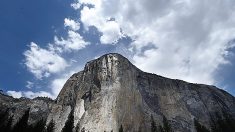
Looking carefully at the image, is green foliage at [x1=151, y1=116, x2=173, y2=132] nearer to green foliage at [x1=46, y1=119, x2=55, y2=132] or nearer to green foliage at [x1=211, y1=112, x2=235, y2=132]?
green foliage at [x1=211, y1=112, x2=235, y2=132]

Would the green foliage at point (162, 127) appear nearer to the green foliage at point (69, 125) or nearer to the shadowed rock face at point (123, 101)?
the shadowed rock face at point (123, 101)

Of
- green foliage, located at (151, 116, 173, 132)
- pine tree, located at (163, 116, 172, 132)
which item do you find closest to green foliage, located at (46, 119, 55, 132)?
green foliage, located at (151, 116, 173, 132)

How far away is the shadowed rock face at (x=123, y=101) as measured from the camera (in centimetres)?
7381

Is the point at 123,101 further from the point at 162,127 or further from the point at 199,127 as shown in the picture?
the point at 199,127

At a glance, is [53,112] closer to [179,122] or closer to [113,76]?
[113,76]

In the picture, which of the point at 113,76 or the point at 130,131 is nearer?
the point at 130,131

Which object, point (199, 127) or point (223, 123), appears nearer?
point (199, 127)

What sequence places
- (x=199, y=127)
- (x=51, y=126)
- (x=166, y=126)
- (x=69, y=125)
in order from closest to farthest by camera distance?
(x=69, y=125)
(x=51, y=126)
(x=166, y=126)
(x=199, y=127)

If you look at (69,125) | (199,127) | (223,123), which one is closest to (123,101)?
(69,125)

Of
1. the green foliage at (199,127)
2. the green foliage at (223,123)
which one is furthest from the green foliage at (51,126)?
the green foliage at (223,123)

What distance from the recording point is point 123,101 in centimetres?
7781

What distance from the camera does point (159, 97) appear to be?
9294cm

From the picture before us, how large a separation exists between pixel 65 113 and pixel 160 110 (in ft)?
96.7

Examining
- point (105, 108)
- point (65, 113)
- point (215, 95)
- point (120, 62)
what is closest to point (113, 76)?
point (120, 62)
